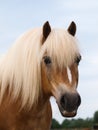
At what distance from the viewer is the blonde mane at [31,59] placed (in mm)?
→ 5359

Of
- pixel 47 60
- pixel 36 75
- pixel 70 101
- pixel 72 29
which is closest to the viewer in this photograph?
pixel 70 101

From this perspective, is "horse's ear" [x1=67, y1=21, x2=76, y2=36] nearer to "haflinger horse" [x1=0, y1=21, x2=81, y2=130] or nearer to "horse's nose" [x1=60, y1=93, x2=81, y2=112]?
"haflinger horse" [x1=0, y1=21, x2=81, y2=130]

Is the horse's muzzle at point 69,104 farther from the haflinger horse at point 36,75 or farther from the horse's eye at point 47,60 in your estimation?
the horse's eye at point 47,60

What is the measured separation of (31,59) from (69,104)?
37.1 inches

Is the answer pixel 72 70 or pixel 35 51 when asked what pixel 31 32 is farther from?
pixel 72 70

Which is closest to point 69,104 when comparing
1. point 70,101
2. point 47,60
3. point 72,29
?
point 70,101

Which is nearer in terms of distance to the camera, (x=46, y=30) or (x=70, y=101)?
(x=70, y=101)

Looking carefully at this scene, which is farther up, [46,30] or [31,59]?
[46,30]

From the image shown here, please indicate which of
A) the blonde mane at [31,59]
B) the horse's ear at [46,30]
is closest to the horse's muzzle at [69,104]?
the blonde mane at [31,59]

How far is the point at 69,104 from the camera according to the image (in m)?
4.95

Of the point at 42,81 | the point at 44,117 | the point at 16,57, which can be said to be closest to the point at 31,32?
the point at 16,57

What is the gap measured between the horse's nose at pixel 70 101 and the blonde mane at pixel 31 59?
1.52 feet

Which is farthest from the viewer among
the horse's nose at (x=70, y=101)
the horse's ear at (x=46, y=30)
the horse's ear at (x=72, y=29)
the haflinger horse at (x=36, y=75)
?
the horse's ear at (x=72, y=29)

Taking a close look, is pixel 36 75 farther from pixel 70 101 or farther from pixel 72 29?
pixel 72 29
